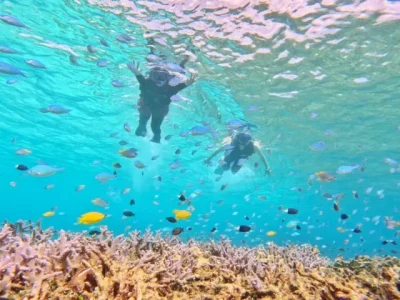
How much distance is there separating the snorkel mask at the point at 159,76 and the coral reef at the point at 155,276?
1185 centimetres

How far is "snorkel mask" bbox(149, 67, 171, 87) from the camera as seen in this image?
14.7m

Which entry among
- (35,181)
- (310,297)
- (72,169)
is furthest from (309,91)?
(35,181)

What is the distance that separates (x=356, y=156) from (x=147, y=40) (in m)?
23.2

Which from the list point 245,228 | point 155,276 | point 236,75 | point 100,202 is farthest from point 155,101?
point 155,276

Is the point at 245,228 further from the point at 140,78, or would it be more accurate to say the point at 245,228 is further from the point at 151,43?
the point at 151,43

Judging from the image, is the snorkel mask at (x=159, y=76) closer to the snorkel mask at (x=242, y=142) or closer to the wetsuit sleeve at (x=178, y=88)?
the wetsuit sleeve at (x=178, y=88)

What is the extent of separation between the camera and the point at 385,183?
33.9 meters

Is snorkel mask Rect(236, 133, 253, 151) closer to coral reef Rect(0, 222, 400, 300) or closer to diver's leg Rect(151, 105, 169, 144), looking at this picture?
diver's leg Rect(151, 105, 169, 144)

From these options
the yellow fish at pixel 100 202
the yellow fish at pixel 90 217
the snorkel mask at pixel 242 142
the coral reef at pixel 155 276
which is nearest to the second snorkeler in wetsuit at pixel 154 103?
the yellow fish at pixel 100 202

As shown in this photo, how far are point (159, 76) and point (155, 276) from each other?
13700mm

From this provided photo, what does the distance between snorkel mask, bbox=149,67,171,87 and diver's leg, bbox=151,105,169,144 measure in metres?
1.70

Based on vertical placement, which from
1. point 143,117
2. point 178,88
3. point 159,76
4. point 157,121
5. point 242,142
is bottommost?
point 242,142

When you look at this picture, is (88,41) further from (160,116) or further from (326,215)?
(326,215)

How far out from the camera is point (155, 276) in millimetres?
3104
